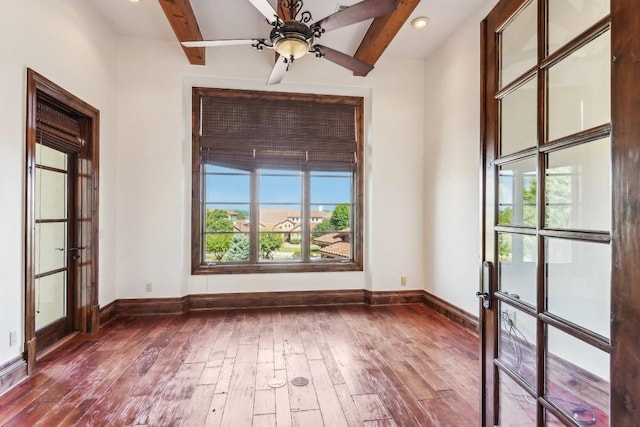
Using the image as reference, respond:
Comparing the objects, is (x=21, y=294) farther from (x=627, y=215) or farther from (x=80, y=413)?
(x=627, y=215)

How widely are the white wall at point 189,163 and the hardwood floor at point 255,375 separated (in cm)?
Result: 72

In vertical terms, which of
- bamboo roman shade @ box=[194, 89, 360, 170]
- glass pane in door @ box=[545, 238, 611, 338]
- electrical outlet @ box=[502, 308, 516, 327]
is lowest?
electrical outlet @ box=[502, 308, 516, 327]

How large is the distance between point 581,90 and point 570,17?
299 millimetres

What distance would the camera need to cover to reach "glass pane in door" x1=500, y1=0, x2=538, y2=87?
144 centimetres

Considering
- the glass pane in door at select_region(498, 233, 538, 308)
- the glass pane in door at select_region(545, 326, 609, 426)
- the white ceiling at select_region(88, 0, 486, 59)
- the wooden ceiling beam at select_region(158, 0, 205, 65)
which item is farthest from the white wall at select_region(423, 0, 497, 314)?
the wooden ceiling beam at select_region(158, 0, 205, 65)

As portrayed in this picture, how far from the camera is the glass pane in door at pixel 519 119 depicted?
1446mm

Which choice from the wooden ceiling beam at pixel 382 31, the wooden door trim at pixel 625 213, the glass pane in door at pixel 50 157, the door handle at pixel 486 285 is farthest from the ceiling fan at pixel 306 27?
the door handle at pixel 486 285

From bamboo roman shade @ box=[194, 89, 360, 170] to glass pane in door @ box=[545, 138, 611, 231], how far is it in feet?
12.0

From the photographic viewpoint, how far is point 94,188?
3.63m

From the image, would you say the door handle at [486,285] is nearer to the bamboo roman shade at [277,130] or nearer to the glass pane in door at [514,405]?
the glass pane in door at [514,405]

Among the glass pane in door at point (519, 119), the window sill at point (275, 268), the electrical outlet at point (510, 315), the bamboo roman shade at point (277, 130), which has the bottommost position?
the window sill at point (275, 268)

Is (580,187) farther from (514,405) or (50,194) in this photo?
(50,194)

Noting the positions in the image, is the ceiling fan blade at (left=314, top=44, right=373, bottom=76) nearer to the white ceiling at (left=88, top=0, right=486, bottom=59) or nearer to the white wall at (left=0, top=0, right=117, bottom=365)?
the white ceiling at (left=88, top=0, right=486, bottom=59)

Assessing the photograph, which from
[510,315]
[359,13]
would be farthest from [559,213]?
[359,13]
